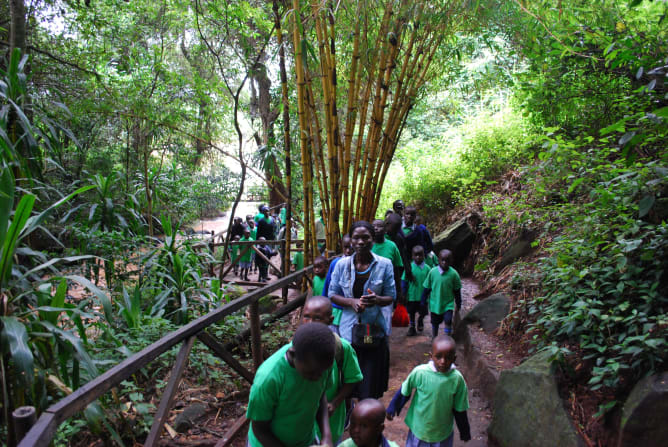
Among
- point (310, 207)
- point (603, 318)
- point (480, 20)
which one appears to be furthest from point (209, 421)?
point (480, 20)

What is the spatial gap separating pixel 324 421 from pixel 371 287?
44.3 inches

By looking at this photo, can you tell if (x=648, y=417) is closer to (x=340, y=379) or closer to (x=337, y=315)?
(x=340, y=379)

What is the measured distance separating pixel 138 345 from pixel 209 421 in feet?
2.77

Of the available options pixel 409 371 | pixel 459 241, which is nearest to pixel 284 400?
pixel 409 371

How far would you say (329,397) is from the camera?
2.17 m

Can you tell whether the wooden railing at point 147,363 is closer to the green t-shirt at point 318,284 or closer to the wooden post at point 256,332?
the wooden post at point 256,332

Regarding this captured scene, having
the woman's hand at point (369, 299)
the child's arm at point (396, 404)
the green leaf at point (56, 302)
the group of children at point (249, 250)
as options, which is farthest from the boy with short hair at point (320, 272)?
the group of children at point (249, 250)

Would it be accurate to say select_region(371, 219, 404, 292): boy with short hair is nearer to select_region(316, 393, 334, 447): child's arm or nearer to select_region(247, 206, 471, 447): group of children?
select_region(247, 206, 471, 447): group of children

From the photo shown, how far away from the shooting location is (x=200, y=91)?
6.03m

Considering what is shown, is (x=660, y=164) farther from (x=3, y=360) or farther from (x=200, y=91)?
(x=200, y=91)

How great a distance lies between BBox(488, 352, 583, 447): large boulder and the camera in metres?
2.66

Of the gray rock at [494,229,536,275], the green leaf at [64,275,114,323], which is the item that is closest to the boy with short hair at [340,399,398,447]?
the green leaf at [64,275,114,323]

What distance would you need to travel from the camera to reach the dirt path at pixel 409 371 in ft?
11.2

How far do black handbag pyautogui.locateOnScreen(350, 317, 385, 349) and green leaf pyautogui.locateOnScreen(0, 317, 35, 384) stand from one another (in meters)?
1.80
